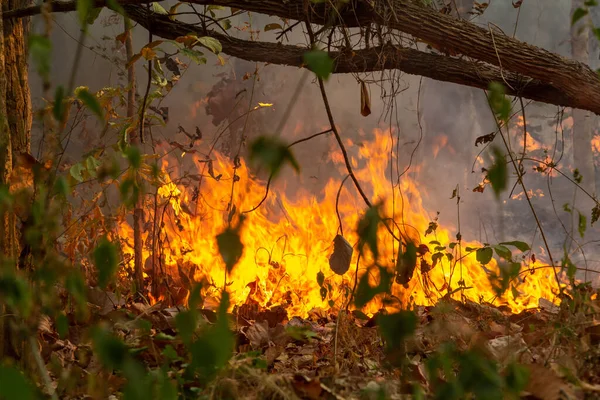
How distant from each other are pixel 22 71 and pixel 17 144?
0.91ft

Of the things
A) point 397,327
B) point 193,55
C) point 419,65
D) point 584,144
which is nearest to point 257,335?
point 193,55

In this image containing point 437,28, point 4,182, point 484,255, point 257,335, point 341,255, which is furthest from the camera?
point 437,28

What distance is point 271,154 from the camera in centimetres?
93

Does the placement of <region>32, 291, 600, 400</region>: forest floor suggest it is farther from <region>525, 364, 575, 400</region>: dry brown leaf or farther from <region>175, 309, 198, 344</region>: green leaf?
<region>175, 309, 198, 344</region>: green leaf

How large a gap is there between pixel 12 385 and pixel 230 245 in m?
0.35

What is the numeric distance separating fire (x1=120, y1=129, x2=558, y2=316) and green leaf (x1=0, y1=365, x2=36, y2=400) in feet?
9.42

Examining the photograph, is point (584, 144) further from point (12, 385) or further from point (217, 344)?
point (12, 385)

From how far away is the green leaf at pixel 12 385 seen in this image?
0.83m

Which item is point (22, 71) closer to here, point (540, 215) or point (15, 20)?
point (15, 20)

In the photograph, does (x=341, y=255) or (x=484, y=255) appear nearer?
(x=341, y=255)

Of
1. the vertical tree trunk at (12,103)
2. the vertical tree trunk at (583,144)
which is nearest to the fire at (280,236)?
the vertical tree trunk at (12,103)

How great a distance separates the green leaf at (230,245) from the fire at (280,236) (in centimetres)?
283

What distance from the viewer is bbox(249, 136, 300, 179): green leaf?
924mm

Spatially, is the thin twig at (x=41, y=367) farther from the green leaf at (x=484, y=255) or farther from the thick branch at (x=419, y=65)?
the thick branch at (x=419, y=65)
